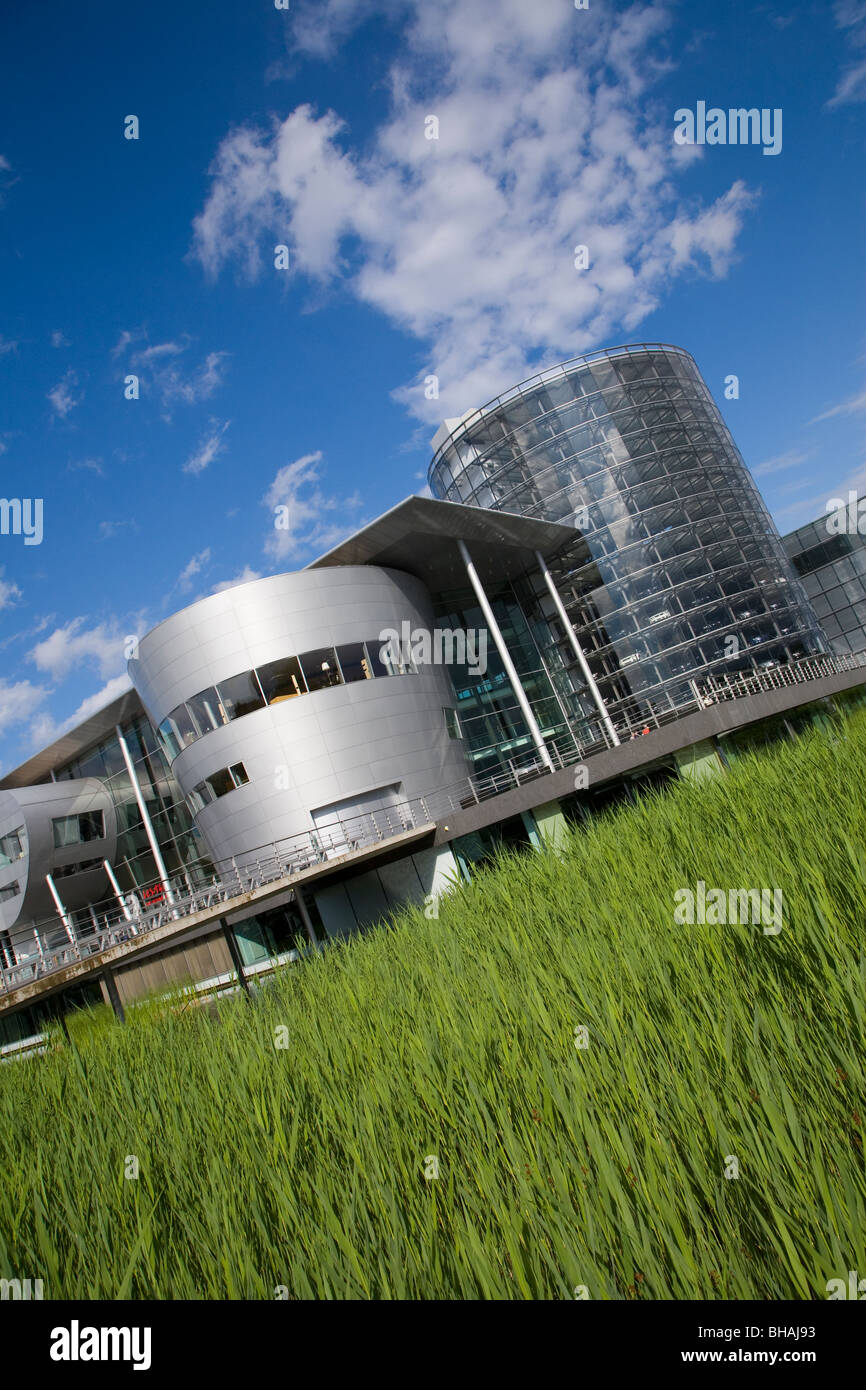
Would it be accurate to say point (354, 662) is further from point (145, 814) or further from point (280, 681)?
point (145, 814)

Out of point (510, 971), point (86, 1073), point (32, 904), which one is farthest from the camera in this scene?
point (32, 904)

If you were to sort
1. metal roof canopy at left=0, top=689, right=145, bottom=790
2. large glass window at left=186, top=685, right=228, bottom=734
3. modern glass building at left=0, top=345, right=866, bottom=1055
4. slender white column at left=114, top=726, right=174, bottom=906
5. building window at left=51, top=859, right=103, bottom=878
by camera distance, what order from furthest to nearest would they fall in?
building window at left=51, top=859, right=103, bottom=878 < metal roof canopy at left=0, top=689, right=145, bottom=790 < slender white column at left=114, top=726, right=174, bottom=906 < large glass window at left=186, top=685, right=228, bottom=734 < modern glass building at left=0, top=345, right=866, bottom=1055

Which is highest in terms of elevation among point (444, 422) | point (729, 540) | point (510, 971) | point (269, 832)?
point (444, 422)

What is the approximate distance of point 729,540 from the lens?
1223 inches

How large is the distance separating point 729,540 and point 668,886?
29.1 m

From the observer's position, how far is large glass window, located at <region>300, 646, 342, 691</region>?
20.5 metres

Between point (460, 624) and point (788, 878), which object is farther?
point (460, 624)

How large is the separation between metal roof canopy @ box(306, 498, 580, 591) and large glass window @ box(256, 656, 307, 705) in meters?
3.64

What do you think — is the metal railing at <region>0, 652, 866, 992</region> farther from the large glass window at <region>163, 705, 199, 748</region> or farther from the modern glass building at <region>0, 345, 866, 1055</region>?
the large glass window at <region>163, 705, 199, 748</region>

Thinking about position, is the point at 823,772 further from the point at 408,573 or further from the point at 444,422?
the point at 444,422

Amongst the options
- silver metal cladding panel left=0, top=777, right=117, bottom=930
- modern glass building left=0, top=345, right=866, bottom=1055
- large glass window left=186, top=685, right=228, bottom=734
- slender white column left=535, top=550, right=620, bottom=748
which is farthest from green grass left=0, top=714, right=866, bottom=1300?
silver metal cladding panel left=0, top=777, right=117, bottom=930

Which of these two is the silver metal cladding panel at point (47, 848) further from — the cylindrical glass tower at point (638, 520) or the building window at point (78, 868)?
the cylindrical glass tower at point (638, 520)

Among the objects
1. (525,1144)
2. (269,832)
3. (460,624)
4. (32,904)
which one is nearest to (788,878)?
(525,1144)

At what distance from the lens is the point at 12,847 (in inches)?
1181
